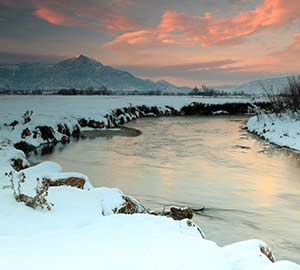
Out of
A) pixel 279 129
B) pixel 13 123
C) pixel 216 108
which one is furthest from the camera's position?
pixel 216 108

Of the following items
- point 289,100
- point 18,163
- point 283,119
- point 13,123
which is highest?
point 289,100

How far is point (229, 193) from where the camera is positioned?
10711mm

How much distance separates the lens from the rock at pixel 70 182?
769 centimetres

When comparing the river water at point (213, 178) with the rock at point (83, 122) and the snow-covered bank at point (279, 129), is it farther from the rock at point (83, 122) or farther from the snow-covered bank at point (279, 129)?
the rock at point (83, 122)

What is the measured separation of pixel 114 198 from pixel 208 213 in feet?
9.67

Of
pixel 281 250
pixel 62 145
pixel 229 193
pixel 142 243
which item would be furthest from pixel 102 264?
pixel 62 145

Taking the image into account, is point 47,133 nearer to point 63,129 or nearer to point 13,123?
point 13,123

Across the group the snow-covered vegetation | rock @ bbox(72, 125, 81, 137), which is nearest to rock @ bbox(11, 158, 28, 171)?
rock @ bbox(72, 125, 81, 137)

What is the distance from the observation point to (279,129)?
25141 mm

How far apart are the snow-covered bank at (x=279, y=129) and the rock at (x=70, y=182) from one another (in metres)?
14.9

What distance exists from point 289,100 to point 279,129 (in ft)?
13.1

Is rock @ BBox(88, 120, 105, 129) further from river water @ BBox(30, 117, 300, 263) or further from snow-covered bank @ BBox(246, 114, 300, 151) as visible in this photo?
snow-covered bank @ BBox(246, 114, 300, 151)

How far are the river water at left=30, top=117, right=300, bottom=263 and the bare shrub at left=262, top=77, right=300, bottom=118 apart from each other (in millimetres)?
6869

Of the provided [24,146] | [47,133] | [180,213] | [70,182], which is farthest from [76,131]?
[180,213]
